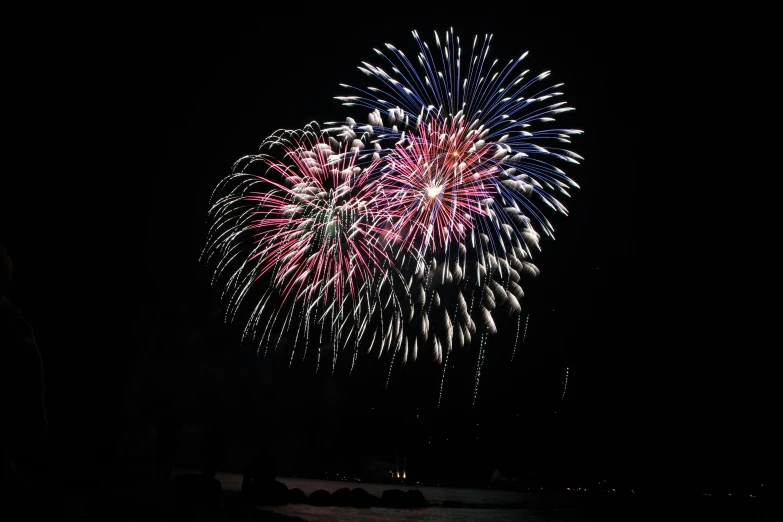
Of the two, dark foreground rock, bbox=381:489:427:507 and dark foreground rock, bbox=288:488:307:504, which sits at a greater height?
dark foreground rock, bbox=288:488:307:504

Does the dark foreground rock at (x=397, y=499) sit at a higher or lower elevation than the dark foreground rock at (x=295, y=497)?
lower

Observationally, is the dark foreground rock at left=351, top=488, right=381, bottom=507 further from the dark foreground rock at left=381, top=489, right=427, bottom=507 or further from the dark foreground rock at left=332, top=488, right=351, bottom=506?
the dark foreground rock at left=381, top=489, right=427, bottom=507

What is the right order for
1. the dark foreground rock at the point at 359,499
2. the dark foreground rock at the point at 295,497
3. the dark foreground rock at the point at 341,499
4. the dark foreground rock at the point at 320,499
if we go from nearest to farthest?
the dark foreground rock at the point at 295,497 < the dark foreground rock at the point at 320,499 < the dark foreground rock at the point at 341,499 < the dark foreground rock at the point at 359,499

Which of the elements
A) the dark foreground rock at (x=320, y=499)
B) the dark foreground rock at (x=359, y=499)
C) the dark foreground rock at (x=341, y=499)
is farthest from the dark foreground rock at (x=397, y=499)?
the dark foreground rock at (x=320, y=499)

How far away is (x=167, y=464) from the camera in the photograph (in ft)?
65.2

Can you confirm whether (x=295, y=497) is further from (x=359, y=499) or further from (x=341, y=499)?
(x=359, y=499)

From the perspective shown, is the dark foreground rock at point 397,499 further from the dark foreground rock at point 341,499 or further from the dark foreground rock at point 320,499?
the dark foreground rock at point 320,499

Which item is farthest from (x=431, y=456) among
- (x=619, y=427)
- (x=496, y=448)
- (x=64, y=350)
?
(x=64, y=350)

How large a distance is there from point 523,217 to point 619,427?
219 feet

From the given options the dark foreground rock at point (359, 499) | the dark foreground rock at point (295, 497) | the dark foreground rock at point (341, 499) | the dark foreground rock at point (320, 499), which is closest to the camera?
the dark foreground rock at point (295, 497)

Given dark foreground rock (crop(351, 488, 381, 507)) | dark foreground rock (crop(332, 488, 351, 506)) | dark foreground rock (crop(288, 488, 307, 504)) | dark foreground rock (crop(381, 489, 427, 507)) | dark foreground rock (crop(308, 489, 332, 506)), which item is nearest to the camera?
dark foreground rock (crop(288, 488, 307, 504))

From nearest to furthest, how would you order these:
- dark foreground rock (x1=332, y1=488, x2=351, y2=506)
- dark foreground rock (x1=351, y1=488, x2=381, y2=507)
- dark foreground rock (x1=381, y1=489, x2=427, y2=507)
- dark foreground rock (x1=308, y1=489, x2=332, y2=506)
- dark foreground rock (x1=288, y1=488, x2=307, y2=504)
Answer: dark foreground rock (x1=288, y1=488, x2=307, y2=504) < dark foreground rock (x1=308, y1=489, x2=332, y2=506) < dark foreground rock (x1=332, y1=488, x2=351, y2=506) < dark foreground rock (x1=351, y1=488, x2=381, y2=507) < dark foreground rock (x1=381, y1=489, x2=427, y2=507)

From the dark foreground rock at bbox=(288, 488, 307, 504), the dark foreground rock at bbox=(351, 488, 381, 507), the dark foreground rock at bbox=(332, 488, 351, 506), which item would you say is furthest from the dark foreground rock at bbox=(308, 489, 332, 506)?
the dark foreground rock at bbox=(351, 488, 381, 507)

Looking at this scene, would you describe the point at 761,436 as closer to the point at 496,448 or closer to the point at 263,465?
the point at 496,448
